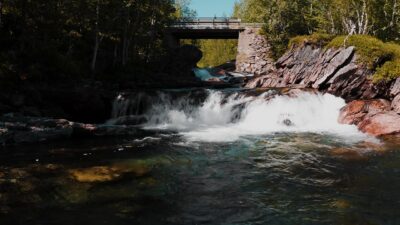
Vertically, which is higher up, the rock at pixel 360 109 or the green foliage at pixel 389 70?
the green foliage at pixel 389 70

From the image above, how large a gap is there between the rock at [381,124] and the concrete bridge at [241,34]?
31431mm

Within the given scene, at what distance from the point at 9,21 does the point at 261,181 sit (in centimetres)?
2485

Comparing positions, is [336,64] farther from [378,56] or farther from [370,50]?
[378,56]

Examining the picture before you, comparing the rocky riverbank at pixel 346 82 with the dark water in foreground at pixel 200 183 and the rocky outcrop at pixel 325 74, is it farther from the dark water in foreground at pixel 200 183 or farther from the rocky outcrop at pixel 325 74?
the dark water in foreground at pixel 200 183

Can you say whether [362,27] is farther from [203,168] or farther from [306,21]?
[203,168]

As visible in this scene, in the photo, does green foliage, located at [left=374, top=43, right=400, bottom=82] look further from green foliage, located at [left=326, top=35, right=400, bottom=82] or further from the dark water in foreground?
the dark water in foreground

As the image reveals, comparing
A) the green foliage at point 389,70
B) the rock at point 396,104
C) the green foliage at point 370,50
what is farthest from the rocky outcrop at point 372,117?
the green foliage at point 370,50

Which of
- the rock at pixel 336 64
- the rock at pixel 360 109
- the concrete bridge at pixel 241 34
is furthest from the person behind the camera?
the concrete bridge at pixel 241 34

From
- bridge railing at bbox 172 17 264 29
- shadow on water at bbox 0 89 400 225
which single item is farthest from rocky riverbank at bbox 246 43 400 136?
bridge railing at bbox 172 17 264 29

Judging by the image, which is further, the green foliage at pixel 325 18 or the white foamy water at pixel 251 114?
the green foliage at pixel 325 18

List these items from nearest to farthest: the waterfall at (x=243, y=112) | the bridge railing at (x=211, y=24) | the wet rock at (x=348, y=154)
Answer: the wet rock at (x=348, y=154) < the waterfall at (x=243, y=112) < the bridge railing at (x=211, y=24)

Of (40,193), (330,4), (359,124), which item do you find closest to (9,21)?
(40,193)

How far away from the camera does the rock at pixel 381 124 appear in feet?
83.0

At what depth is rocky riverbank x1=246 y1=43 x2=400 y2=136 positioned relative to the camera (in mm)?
27047
